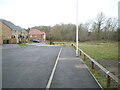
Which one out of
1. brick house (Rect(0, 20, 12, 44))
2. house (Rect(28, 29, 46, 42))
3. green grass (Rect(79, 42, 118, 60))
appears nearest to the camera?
green grass (Rect(79, 42, 118, 60))

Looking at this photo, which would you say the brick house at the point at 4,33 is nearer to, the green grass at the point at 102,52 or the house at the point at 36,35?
the house at the point at 36,35

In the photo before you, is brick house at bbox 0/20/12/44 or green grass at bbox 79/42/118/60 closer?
green grass at bbox 79/42/118/60

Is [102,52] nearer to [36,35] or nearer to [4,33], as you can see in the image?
[4,33]

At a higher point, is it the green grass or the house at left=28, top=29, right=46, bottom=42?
the house at left=28, top=29, right=46, bottom=42

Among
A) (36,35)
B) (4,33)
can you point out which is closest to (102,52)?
(4,33)

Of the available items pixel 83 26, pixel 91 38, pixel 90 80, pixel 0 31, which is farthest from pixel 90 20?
→ pixel 90 80

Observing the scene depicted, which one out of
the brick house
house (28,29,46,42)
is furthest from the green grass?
house (28,29,46,42)

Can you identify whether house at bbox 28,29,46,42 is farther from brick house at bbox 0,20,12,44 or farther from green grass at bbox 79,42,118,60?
green grass at bbox 79,42,118,60

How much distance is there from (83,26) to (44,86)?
57.6m

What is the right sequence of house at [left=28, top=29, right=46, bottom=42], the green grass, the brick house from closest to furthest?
the green grass < the brick house < house at [left=28, top=29, right=46, bottom=42]

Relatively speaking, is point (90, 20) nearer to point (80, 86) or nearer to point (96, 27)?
point (96, 27)

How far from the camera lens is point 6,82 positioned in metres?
5.16

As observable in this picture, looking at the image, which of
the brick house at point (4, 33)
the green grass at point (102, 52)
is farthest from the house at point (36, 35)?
the green grass at point (102, 52)

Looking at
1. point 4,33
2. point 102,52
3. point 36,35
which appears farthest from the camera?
point 36,35
